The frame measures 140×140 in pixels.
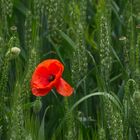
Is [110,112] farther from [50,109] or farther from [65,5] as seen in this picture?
[65,5]

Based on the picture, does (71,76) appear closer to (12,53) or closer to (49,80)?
(49,80)

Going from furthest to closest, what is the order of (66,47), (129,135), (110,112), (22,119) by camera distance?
(66,47), (129,135), (110,112), (22,119)

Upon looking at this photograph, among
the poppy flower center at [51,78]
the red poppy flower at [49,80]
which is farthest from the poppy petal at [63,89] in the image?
the poppy flower center at [51,78]

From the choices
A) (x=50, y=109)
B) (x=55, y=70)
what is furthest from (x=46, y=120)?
(x=55, y=70)

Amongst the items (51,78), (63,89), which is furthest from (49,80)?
(63,89)

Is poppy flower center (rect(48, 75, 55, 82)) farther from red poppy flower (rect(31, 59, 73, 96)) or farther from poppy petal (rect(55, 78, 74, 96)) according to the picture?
poppy petal (rect(55, 78, 74, 96))

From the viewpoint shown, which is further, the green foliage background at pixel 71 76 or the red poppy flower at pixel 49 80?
the red poppy flower at pixel 49 80

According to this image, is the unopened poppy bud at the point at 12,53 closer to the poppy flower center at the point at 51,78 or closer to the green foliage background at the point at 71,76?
the green foliage background at the point at 71,76
